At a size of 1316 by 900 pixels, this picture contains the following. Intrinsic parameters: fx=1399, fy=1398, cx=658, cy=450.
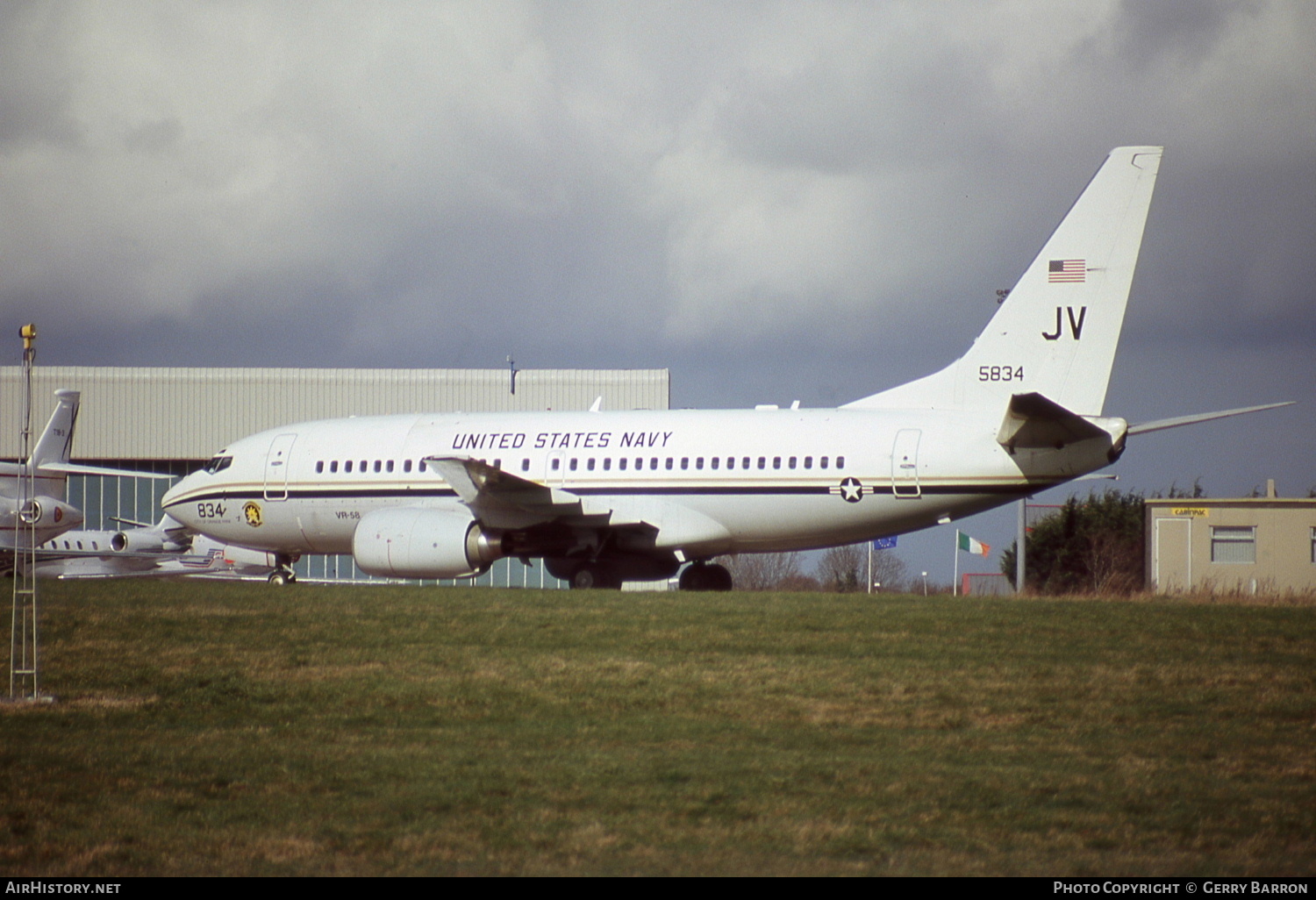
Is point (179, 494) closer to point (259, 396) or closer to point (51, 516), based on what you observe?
point (51, 516)

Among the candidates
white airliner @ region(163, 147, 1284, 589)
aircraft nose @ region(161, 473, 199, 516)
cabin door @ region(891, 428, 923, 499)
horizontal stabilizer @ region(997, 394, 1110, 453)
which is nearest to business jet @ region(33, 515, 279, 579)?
aircraft nose @ region(161, 473, 199, 516)

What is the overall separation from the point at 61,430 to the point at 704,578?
21.5 meters

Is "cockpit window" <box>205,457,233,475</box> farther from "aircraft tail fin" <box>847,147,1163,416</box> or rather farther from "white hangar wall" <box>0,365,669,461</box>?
"white hangar wall" <box>0,365,669,461</box>

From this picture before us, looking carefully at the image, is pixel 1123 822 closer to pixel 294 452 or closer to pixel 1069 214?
pixel 1069 214

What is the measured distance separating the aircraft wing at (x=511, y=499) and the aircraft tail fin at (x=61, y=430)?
59.8ft

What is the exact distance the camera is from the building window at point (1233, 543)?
125 ft

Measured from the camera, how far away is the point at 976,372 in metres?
23.0

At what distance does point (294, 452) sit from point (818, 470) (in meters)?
11.1

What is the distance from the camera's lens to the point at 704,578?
86.4 ft

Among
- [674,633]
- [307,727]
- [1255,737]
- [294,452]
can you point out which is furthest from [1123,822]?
[294,452]

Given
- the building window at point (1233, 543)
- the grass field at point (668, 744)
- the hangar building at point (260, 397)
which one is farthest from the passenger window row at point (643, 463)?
the hangar building at point (260, 397)

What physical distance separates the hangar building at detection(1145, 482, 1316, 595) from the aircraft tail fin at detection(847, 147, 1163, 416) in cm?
1646

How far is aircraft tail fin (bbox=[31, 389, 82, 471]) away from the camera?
38219mm

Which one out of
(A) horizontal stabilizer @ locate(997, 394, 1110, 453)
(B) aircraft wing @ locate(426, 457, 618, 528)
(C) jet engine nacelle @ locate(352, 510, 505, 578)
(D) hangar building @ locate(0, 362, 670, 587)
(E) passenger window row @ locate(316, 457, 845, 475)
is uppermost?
(D) hangar building @ locate(0, 362, 670, 587)
